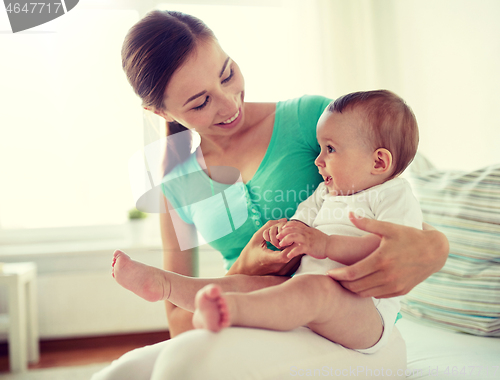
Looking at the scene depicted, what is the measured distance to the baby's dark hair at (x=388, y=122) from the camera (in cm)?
79

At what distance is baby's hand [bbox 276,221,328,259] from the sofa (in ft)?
1.32

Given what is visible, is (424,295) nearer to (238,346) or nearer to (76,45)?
(238,346)

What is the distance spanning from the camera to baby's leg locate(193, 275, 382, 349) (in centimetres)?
50

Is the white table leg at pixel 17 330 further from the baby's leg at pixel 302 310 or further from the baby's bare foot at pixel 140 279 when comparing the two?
the baby's leg at pixel 302 310

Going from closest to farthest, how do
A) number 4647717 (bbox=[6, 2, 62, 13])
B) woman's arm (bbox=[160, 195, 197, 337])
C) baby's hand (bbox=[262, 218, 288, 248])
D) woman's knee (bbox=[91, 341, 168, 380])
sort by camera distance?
woman's knee (bbox=[91, 341, 168, 380]) → baby's hand (bbox=[262, 218, 288, 248]) → woman's arm (bbox=[160, 195, 197, 337]) → number 4647717 (bbox=[6, 2, 62, 13])

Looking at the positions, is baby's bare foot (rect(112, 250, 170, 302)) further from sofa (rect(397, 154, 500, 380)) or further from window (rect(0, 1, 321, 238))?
window (rect(0, 1, 321, 238))

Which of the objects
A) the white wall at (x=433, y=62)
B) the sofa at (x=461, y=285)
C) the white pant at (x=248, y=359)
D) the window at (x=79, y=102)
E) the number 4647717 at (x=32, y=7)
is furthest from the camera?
the window at (x=79, y=102)

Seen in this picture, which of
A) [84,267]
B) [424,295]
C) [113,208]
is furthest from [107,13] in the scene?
[424,295]

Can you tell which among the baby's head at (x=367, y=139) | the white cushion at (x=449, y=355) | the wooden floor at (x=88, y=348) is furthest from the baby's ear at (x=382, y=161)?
the wooden floor at (x=88, y=348)

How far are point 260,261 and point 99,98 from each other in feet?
5.74

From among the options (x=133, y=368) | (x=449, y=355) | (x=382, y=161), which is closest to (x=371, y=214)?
(x=382, y=161)

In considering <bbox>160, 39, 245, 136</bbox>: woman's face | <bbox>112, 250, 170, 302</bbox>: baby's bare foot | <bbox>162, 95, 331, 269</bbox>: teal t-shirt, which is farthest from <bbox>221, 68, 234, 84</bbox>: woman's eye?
<bbox>112, 250, 170, 302</bbox>: baby's bare foot

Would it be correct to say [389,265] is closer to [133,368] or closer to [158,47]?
[133,368]

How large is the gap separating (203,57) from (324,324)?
0.59m
